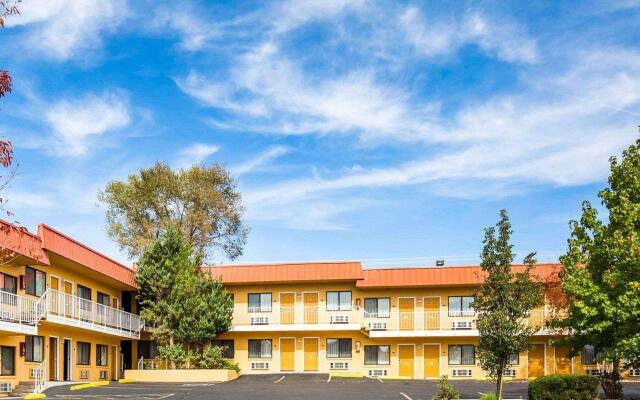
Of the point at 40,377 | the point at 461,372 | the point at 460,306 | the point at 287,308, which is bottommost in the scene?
the point at 461,372

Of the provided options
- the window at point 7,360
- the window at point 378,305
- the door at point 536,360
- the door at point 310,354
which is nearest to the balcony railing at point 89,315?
the window at point 7,360

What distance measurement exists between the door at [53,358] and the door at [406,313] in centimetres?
1966

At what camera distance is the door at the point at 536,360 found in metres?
44.1

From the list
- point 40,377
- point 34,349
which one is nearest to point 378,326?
point 34,349

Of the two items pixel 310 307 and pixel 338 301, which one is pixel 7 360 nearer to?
pixel 310 307

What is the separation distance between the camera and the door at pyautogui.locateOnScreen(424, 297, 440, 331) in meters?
44.2

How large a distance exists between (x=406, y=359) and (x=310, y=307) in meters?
6.76

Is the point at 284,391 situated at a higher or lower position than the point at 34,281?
lower

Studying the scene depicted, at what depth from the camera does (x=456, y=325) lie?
44.2 m

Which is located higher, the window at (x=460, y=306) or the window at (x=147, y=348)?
the window at (x=460, y=306)

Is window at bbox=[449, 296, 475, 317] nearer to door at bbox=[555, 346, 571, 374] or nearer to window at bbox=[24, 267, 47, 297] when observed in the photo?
door at bbox=[555, 346, 571, 374]

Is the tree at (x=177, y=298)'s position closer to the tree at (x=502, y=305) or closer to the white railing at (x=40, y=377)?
the white railing at (x=40, y=377)

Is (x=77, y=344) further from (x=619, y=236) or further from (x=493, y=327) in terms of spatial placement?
(x=619, y=236)

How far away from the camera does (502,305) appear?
25.4 metres
